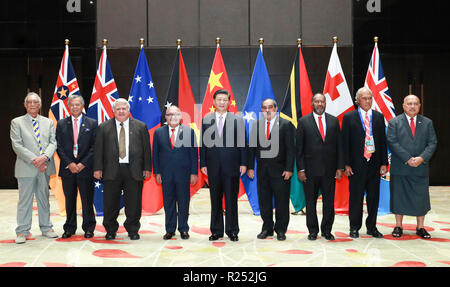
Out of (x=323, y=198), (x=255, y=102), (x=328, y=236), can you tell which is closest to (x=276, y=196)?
(x=323, y=198)

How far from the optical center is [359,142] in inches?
199

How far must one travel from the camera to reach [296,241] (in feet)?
16.1

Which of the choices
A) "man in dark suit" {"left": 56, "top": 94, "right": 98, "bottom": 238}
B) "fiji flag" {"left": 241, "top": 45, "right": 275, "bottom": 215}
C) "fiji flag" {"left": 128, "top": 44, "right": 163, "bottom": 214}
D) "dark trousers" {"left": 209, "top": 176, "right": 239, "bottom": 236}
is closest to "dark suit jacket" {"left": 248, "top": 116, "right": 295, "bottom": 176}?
"dark trousers" {"left": 209, "top": 176, "right": 239, "bottom": 236}

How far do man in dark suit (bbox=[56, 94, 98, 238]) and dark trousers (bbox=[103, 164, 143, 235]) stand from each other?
0.27 m

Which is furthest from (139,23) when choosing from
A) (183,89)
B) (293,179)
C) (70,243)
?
(70,243)

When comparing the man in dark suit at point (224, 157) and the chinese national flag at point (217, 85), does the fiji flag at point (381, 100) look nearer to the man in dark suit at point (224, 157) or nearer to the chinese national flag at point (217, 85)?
the chinese national flag at point (217, 85)

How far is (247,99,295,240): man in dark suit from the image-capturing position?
16.2ft

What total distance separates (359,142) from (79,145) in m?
3.37

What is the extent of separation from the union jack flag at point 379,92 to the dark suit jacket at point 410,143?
1.81m

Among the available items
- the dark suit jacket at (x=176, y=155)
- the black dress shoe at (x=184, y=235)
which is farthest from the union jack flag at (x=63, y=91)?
the black dress shoe at (x=184, y=235)

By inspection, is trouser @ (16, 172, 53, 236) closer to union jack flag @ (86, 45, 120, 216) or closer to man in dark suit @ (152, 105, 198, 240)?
man in dark suit @ (152, 105, 198, 240)

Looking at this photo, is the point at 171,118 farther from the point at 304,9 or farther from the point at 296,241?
the point at 304,9

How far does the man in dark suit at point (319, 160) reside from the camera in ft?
16.0

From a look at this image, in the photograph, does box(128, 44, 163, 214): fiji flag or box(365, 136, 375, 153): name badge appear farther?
box(128, 44, 163, 214): fiji flag
